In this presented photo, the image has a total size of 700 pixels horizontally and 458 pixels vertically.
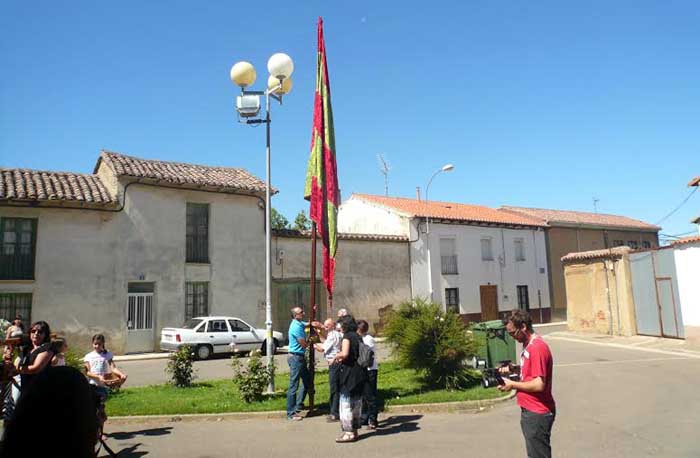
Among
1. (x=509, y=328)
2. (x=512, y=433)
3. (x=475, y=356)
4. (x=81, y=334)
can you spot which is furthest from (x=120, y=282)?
(x=509, y=328)

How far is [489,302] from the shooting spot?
2944cm

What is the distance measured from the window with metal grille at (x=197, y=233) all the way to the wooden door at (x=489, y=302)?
1585 cm

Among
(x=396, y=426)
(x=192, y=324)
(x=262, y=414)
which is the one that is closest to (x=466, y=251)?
(x=192, y=324)

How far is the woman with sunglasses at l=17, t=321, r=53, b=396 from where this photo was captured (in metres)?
5.49

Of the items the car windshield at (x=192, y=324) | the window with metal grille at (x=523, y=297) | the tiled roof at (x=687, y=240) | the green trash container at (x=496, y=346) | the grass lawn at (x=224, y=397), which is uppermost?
the tiled roof at (x=687, y=240)

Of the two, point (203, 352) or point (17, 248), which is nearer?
point (203, 352)

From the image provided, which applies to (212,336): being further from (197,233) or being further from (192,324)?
(197,233)

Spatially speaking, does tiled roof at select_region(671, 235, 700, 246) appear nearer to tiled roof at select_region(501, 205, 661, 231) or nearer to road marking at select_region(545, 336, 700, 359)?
road marking at select_region(545, 336, 700, 359)

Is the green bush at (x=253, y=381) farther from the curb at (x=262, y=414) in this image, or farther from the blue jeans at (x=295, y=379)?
the blue jeans at (x=295, y=379)

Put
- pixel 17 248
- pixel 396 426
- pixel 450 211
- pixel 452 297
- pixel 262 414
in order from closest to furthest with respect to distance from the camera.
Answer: pixel 396 426, pixel 262 414, pixel 17 248, pixel 452 297, pixel 450 211

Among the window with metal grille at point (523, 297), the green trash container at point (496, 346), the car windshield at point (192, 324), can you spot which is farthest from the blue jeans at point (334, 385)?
the window with metal grille at point (523, 297)

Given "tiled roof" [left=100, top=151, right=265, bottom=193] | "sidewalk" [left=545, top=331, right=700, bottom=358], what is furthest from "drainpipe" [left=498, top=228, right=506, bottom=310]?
"tiled roof" [left=100, top=151, right=265, bottom=193]

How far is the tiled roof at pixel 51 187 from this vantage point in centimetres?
1716

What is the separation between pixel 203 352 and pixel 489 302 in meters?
17.8
